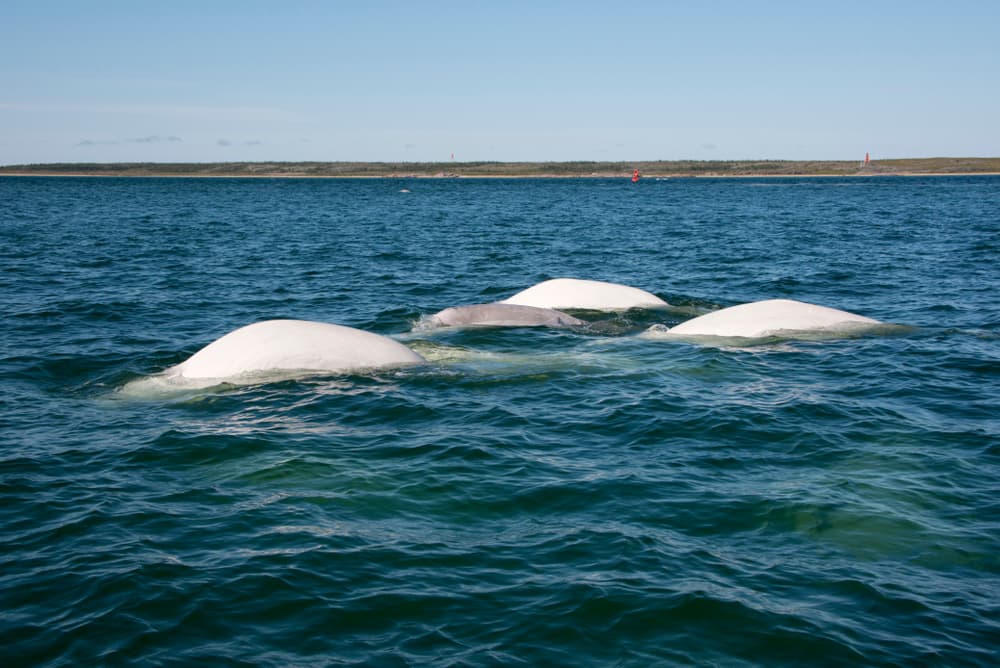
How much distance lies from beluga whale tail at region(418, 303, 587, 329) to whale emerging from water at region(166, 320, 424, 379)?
410 centimetres

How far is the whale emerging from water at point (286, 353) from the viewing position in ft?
41.0

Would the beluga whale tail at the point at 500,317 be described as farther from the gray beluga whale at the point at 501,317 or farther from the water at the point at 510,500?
the water at the point at 510,500

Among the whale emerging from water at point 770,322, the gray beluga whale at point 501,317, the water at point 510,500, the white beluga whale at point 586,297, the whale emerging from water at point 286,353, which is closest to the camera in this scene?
the water at point 510,500

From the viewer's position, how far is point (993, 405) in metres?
11.6

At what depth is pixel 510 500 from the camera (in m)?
8.27

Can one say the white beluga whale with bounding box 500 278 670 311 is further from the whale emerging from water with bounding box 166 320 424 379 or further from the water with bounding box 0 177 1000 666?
the whale emerging from water with bounding box 166 320 424 379

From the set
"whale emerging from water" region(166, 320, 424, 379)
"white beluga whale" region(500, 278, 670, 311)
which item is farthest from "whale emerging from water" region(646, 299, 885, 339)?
"whale emerging from water" region(166, 320, 424, 379)

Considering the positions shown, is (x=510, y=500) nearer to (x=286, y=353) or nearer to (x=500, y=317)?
(x=286, y=353)

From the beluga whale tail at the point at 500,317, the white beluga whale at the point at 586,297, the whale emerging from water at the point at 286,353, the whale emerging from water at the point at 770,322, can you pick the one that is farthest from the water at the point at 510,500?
the beluga whale tail at the point at 500,317

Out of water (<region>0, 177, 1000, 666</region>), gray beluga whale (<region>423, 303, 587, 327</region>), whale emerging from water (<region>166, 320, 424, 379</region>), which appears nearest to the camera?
water (<region>0, 177, 1000, 666</region>)

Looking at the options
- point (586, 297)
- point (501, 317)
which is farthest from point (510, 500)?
point (586, 297)

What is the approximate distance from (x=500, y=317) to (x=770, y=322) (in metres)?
5.47

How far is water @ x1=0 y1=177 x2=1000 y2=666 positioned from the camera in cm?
587

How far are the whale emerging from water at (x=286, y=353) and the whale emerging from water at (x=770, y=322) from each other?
6.20m
